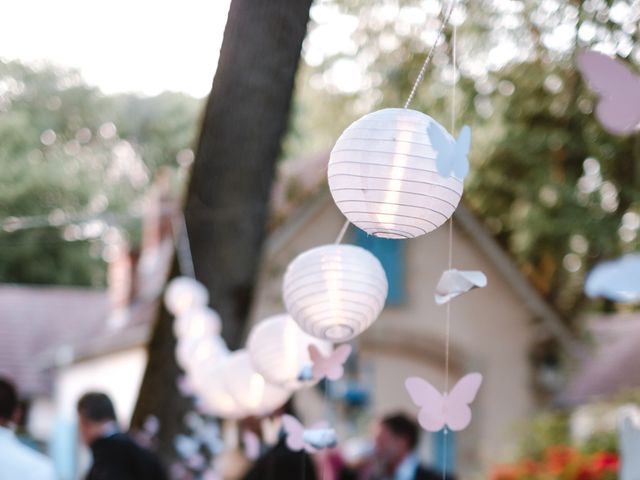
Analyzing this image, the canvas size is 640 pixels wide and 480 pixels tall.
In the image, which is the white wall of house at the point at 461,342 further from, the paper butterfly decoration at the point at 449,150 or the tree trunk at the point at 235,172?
the paper butterfly decoration at the point at 449,150

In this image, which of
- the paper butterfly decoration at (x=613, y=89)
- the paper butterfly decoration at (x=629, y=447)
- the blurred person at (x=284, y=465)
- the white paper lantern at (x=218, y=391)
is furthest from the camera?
the blurred person at (x=284, y=465)

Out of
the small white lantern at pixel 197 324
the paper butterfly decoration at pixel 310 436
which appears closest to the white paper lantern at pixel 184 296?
the small white lantern at pixel 197 324

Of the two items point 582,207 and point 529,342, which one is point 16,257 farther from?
point 582,207

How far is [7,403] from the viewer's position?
514cm

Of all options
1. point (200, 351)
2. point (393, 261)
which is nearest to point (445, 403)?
point (200, 351)

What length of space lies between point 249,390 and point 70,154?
730 inches

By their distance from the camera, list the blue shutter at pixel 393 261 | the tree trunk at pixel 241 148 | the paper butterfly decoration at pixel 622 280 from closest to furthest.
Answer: the paper butterfly decoration at pixel 622 280
the tree trunk at pixel 241 148
the blue shutter at pixel 393 261

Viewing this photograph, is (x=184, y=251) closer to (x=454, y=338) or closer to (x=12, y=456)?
(x=12, y=456)

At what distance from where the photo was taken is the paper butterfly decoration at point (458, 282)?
3377 mm

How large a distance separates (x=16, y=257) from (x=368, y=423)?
12836mm

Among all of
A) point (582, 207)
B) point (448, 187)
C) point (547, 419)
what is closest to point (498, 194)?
point (582, 207)

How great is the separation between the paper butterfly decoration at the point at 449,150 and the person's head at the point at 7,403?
8.54ft

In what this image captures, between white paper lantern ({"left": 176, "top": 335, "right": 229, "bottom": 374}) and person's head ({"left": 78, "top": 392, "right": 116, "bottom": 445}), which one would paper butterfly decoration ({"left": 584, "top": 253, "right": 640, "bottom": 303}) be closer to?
person's head ({"left": 78, "top": 392, "right": 116, "bottom": 445})

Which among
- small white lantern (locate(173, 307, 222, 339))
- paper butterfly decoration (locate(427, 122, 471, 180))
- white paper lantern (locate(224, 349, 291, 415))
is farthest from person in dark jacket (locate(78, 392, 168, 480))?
paper butterfly decoration (locate(427, 122, 471, 180))
